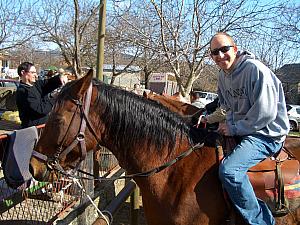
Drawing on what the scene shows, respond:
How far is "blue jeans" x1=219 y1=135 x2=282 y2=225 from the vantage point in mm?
2492

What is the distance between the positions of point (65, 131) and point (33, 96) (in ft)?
8.22

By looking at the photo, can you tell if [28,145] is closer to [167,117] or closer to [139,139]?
[139,139]

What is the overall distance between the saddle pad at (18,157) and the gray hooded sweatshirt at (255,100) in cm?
179

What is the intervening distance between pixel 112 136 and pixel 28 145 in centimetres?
92

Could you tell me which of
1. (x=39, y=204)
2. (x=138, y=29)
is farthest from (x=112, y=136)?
(x=138, y=29)

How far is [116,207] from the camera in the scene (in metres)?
4.06

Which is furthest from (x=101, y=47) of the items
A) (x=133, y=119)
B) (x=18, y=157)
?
(x=133, y=119)

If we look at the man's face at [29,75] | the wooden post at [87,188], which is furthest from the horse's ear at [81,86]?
the man's face at [29,75]

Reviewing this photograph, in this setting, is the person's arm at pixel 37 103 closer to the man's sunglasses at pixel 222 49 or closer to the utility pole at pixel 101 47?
the utility pole at pixel 101 47

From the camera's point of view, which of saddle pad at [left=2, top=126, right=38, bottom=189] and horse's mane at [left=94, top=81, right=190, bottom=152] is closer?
horse's mane at [left=94, top=81, right=190, bottom=152]

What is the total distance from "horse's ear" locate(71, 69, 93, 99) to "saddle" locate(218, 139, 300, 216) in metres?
1.18

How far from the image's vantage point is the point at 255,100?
8.47ft

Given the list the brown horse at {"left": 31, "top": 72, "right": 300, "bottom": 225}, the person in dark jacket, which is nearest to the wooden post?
the person in dark jacket

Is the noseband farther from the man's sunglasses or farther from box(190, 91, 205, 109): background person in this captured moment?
box(190, 91, 205, 109): background person
